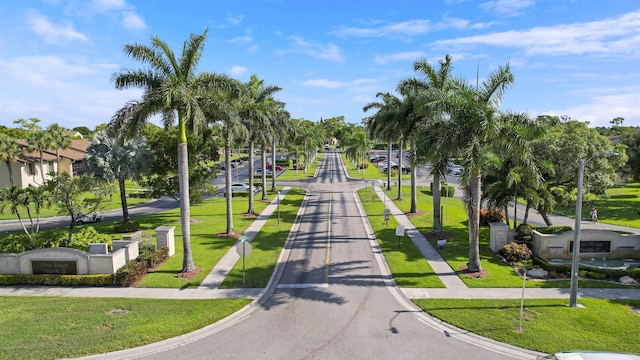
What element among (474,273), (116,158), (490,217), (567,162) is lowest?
(474,273)

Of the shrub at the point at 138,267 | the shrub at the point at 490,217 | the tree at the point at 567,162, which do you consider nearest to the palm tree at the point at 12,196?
the shrub at the point at 138,267

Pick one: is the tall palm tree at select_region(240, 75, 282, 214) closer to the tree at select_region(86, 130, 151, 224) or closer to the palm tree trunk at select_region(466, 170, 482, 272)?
the tree at select_region(86, 130, 151, 224)

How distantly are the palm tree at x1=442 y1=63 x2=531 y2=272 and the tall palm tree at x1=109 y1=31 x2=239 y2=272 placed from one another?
44.3ft

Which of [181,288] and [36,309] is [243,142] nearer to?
[181,288]

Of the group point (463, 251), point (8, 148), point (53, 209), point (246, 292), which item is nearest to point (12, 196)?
point (246, 292)

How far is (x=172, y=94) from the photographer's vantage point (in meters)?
20.5

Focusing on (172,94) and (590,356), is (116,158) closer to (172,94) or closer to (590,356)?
(172,94)

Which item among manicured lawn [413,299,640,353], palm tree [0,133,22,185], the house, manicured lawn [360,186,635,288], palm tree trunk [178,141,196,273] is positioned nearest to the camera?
manicured lawn [413,299,640,353]

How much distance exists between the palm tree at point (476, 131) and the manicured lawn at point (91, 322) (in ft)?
41.7

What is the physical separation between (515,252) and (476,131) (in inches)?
346

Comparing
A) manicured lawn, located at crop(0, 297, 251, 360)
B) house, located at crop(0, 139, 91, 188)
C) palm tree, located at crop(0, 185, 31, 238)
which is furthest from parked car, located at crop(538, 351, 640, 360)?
house, located at crop(0, 139, 91, 188)

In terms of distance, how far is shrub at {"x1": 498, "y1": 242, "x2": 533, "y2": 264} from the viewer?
24625mm

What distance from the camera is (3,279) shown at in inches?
835

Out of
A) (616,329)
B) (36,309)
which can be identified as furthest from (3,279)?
(616,329)
